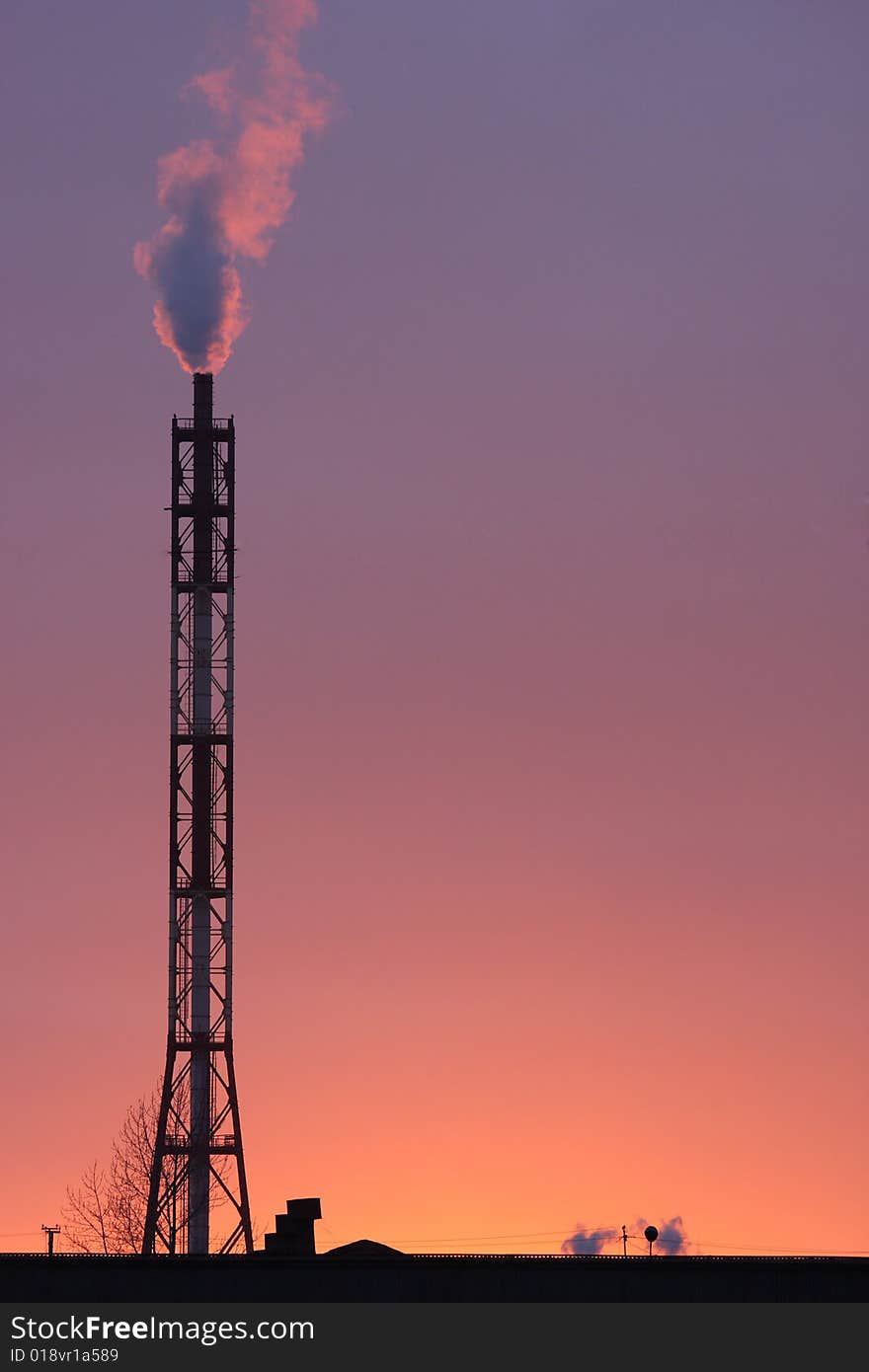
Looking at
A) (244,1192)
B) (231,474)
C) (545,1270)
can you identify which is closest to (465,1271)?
(545,1270)

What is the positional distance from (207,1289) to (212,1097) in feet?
132

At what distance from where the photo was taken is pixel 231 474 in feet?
436

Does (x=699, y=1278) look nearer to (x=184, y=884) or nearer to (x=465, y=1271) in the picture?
(x=465, y=1271)

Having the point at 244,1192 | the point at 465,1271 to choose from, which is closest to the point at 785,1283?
the point at 465,1271

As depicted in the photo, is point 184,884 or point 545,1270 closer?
point 545,1270

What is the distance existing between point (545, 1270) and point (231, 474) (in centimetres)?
5042

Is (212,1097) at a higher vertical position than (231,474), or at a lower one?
lower

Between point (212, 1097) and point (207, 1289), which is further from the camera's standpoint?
point (212, 1097)

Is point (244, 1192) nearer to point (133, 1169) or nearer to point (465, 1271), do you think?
point (133, 1169)

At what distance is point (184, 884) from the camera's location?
131m

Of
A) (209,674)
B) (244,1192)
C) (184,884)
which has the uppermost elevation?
(209,674)
